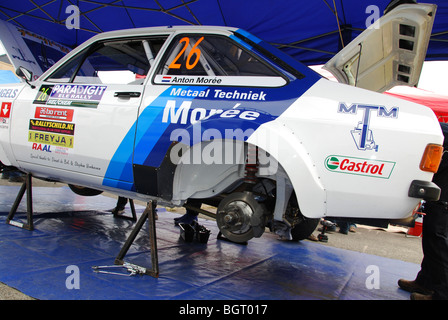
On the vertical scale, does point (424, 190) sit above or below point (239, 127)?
below

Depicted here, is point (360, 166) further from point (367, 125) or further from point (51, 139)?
point (51, 139)

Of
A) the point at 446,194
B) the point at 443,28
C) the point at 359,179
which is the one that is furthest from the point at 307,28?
the point at 359,179

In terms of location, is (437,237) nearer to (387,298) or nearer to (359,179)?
(387,298)

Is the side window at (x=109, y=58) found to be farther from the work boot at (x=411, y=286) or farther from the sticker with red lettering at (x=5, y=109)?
the work boot at (x=411, y=286)

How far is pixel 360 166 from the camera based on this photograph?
5.89ft

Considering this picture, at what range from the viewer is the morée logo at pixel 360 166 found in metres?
1.77

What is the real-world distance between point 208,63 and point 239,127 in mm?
701

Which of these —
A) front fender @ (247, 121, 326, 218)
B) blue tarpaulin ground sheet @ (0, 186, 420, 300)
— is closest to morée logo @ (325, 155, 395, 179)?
front fender @ (247, 121, 326, 218)

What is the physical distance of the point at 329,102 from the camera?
189 centimetres

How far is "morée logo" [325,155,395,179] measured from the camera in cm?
177

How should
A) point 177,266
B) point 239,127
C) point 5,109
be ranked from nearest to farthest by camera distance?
point 239,127 < point 177,266 < point 5,109

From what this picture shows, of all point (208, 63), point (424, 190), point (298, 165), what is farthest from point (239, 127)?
point (424, 190)

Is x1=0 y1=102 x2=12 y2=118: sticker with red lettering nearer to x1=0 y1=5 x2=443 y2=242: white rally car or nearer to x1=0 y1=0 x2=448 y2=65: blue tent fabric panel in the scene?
x1=0 y1=5 x2=443 y2=242: white rally car
